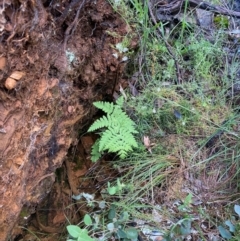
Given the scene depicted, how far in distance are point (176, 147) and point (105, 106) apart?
51cm

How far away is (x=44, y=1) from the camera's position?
1763 millimetres

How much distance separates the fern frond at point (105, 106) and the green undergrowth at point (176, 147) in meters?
0.17

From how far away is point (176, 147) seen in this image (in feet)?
7.39

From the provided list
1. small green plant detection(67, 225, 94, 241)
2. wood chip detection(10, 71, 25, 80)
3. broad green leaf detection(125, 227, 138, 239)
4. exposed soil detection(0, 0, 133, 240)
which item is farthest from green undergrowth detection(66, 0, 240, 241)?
wood chip detection(10, 71, 25, 80)

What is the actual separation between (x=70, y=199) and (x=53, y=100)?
0.68 m

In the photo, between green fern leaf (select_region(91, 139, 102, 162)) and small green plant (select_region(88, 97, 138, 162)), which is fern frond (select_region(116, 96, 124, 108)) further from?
green fern leaf (select_region(91, 139, 102, 162))

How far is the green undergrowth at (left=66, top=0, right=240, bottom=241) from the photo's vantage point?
1.96 m

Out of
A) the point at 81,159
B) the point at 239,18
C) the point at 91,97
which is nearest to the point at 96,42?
the point at 91,97

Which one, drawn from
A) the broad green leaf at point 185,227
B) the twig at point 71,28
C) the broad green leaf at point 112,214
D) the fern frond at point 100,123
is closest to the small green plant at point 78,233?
the broad green leaf at point 112,214

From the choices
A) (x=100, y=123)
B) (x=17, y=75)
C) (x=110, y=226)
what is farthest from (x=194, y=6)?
(x=110, y=226)

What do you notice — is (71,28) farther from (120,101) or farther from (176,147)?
(176,147)

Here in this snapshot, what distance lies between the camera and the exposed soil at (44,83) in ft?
5.33

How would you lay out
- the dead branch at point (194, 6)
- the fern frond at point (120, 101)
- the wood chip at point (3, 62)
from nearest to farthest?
1. the wood chip at point (3, 62)
2. the fern frond at point (120, 101)
3. the dead branch at point (194, 6)

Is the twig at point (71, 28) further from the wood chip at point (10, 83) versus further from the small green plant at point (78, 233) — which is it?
the small green plant at point (78, 233)
